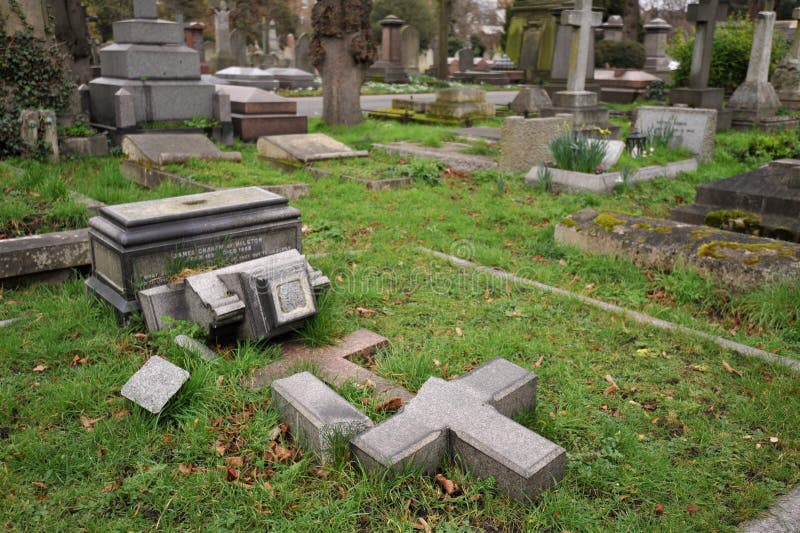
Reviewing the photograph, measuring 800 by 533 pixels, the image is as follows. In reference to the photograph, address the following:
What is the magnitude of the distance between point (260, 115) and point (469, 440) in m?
9.21

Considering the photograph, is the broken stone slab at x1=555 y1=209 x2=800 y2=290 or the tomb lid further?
the broken stone slab at x1=555 y1=209 x2=800 y2=290

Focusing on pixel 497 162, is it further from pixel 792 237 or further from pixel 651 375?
pixel 651 375

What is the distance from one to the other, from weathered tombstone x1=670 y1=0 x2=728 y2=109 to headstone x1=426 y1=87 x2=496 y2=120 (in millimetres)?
4176

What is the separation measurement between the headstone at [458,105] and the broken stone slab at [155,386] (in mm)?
11293

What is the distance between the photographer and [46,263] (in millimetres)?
4406

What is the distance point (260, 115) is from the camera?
1079 cm

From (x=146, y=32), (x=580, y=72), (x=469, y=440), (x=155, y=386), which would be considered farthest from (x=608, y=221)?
(x=146, y=32)

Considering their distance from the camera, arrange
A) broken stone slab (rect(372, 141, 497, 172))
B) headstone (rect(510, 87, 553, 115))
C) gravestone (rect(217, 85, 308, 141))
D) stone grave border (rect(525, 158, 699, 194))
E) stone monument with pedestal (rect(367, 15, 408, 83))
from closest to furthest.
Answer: stone grave border (rect(525, 158, 699, 194))
broken stone slab (rect(372, 141, 497, 172))
gravestone (rect(217, 85, 308, 141))
headstone (rect(510, 87, 553, 115))
stone monument with pedestal (rect(367, 15, 408, 83))

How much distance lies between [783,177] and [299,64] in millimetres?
28099

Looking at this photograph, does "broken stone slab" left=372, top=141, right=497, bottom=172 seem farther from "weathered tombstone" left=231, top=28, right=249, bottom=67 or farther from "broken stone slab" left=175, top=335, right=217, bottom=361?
"weathered tombstone" left=231, top=28, right=249, bottom=67

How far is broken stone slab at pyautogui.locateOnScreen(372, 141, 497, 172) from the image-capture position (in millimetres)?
9125

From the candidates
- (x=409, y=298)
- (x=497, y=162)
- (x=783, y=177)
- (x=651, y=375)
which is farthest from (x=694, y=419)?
(x=497, y=162)

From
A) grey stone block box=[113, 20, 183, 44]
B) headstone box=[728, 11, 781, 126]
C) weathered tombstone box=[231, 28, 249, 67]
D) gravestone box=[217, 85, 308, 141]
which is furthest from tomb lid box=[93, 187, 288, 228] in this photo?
weathered tombstone box=[231, 28, 249, 67]

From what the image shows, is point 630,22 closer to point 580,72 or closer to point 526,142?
point 580,72
